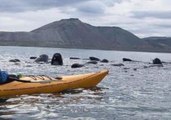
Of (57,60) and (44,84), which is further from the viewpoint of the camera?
(57,60)

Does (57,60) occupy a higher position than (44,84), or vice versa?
(57,60)

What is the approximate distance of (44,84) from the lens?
25000 millimetres

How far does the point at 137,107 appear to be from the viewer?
21375 mm

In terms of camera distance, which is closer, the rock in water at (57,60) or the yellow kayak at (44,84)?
the yellow kayak at (44,84)

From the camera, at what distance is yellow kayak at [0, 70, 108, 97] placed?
23.0m

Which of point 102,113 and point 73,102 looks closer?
point 102,113

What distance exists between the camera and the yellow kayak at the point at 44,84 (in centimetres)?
2300

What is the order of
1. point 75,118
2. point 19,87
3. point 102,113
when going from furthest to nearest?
point 19,87, point 102,113, point 75,118

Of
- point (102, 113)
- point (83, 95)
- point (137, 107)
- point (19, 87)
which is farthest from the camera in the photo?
point (83, 95)

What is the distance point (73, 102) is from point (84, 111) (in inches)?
109

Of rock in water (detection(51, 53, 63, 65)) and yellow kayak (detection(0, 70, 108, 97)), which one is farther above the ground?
rock in water (detection(51, 53, 63, 65))

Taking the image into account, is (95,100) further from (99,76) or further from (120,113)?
(99,76)

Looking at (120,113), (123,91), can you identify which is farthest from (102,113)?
(123,91)

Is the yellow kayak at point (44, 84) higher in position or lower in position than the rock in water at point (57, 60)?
lower
